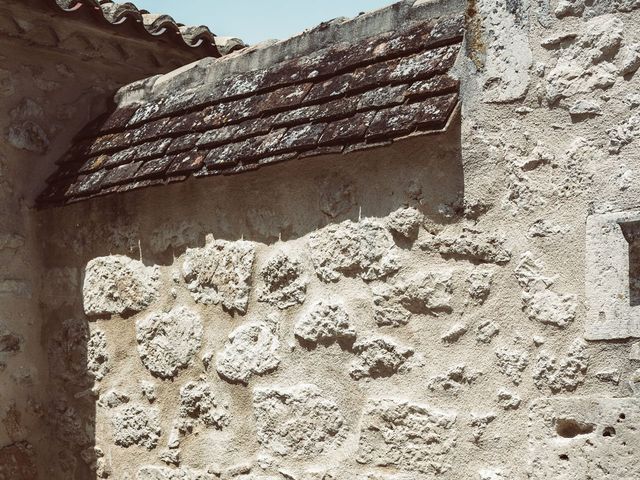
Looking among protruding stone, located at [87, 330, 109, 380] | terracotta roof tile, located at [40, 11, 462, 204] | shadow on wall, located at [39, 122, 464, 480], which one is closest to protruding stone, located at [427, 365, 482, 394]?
shadow on wall, located at [39, 122, 464, 480]

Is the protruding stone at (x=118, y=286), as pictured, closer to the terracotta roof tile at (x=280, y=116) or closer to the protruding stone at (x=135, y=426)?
the terracotta roof tile at (x=280, y=116)

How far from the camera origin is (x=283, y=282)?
3672 millimetres

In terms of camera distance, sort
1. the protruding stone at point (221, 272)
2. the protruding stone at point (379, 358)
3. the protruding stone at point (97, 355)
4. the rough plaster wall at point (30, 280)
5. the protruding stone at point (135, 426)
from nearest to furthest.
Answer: the protruding stone at point (379, 358) → the protruding stone at point (221, 272) → the protruding stone at point (135, 426) → the protruding stone at point (97, 355) → the rough plaster wall at point (30, 280)

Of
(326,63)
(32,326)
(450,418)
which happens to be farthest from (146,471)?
(326,63)

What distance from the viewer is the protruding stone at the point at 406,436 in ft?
10.4

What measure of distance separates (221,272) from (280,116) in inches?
26.6

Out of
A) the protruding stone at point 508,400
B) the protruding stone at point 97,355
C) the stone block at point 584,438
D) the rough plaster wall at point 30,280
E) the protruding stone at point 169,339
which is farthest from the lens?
the rough plaster wall at point 30,280

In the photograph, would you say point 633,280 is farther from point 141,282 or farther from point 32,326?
point 32,326

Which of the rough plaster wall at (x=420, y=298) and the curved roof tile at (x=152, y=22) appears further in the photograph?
the curved roof tile at (x=152, y=22)

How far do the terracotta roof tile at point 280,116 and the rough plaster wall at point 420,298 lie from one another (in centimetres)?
11

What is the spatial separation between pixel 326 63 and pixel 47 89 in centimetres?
172

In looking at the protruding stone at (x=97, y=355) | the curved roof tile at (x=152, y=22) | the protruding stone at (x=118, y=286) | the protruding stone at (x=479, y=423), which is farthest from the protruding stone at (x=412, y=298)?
the curved roof tile at (x=152, y=22)

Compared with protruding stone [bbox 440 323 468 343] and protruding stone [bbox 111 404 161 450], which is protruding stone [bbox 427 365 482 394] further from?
protruding stone [bbox 111 404 161 450]

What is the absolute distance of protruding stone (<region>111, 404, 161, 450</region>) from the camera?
412cm
